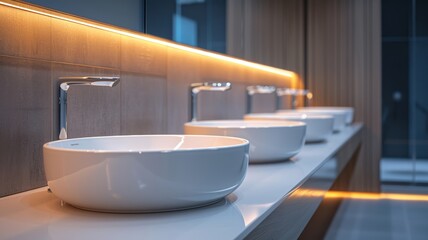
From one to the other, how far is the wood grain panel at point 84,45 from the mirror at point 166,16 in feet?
0.11

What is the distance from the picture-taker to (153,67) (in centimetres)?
152

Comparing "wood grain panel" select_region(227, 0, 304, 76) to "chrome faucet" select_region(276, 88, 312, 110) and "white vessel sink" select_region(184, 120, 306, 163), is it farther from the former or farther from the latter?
"white vessel sink" select_region(184, 120, 306, 163)

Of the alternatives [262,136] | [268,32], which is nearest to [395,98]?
[268,32]

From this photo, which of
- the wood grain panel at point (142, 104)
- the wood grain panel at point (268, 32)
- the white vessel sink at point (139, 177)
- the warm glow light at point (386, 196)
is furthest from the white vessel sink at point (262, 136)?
the warm glow light at point (386, 196)

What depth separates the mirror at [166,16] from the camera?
1.17m

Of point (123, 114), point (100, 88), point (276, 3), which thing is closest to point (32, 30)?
point (100, 88)

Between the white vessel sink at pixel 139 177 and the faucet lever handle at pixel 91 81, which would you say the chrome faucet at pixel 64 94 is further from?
the white vessel sink at pixel 139 177

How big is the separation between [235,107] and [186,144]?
119cm

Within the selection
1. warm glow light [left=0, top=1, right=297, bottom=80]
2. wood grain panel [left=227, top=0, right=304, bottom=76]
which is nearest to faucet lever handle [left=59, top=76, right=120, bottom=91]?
warm glow light [left=0, top=1, right=297, bottom=80]

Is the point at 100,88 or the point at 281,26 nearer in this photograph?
the point at 100,88

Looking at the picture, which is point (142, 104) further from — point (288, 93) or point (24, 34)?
point (288, 93)

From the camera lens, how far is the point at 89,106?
3.97 feet

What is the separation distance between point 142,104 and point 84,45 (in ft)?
1.04

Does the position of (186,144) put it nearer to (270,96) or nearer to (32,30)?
(32,30)
